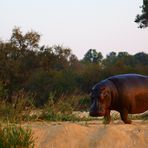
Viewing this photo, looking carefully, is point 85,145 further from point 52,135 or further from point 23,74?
point 23,74

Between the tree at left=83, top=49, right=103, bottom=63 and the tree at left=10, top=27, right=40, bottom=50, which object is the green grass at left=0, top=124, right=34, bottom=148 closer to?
the tree at left=10, top=27, right=40, bottom=50

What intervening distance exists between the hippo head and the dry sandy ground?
0.56 m

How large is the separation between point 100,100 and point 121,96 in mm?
393

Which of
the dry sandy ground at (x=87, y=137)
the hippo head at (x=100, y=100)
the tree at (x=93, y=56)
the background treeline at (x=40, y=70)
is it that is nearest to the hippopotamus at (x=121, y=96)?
the hippo head at (x=100, y=100)

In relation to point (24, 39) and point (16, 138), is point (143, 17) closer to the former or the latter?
point (24, 39)

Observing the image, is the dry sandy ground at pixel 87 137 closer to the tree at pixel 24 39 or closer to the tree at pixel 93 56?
the tree at pixel 24 39

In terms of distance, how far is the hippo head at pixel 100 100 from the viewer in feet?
26.2

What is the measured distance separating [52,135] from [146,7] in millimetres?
30194

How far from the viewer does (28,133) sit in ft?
22.1

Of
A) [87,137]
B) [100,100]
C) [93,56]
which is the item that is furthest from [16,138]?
[93,56]

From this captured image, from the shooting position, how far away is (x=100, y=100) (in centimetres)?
807

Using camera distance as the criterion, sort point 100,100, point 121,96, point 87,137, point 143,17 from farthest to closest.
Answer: point 143,17 < point 121,96 < point 100,100 < point 87,137

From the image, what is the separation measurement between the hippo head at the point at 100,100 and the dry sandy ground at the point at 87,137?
1.82 ft

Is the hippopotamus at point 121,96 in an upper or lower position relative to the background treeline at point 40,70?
lower
